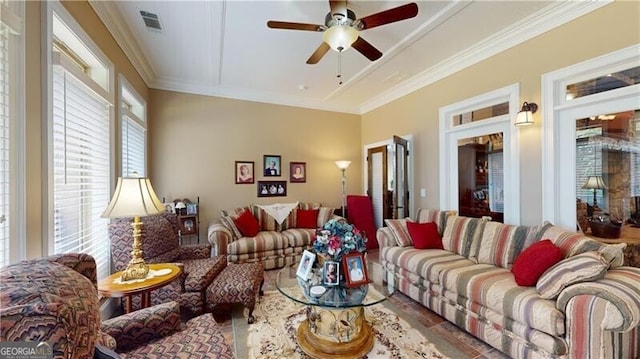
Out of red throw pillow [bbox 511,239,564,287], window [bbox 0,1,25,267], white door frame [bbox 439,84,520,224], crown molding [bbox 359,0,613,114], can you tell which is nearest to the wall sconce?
white door frame [bbox 439,84,520,224]

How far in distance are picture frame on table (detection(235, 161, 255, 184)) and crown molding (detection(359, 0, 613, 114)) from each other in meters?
3.03

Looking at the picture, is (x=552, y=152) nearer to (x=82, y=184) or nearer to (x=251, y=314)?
(x=251, y=314)

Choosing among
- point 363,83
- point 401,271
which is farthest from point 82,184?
point 363,83

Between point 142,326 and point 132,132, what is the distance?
2.94 meters

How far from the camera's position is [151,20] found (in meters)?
2.72

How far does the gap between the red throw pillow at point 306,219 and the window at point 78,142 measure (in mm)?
2728

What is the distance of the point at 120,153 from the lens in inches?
116

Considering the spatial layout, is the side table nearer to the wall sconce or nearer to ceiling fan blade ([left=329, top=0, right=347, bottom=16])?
ceiling fan blade ([left=329, top=0, right=347, bottom=16])

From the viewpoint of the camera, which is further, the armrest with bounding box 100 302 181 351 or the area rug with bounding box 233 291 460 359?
the area rug with bounding box 233 291 460 359

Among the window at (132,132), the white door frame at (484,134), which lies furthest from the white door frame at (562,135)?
the window at (132,132)

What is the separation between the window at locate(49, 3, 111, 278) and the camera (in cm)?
185

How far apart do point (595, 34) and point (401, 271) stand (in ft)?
9.54

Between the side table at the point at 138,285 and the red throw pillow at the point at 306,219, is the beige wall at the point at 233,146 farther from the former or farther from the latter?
the side table at the point at 138,285

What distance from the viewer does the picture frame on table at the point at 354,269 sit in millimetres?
1966
